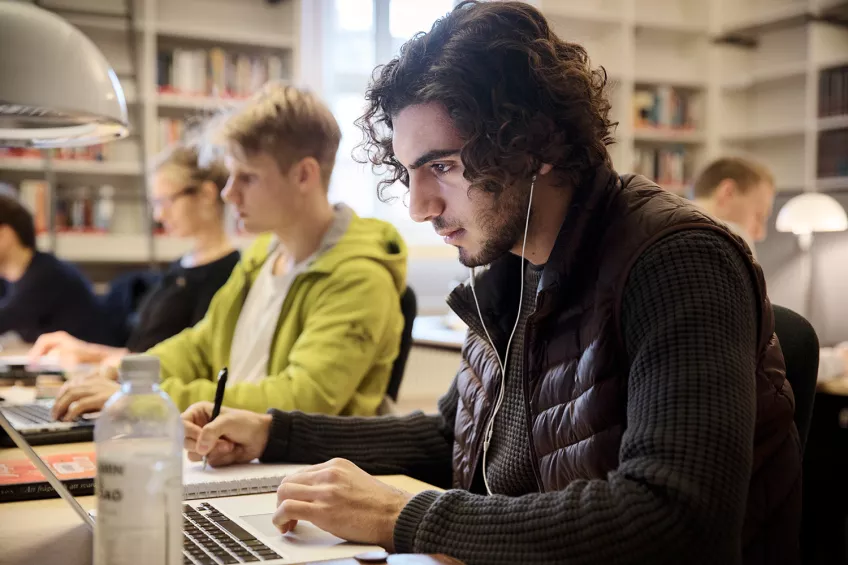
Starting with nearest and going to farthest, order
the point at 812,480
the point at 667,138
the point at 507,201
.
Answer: the point at 507,201, the point at 812,480, the point at 667,138

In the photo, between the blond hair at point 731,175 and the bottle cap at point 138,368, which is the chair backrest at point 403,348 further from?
the blond hair at point 731,175

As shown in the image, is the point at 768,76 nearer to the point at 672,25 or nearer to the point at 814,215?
the point at 672,25

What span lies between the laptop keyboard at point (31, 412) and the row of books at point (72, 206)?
2.98 metres

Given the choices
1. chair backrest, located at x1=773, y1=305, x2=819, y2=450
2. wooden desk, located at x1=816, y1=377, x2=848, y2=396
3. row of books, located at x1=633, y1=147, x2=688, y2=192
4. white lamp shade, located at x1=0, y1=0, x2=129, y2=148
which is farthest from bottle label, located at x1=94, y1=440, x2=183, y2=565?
row of books, located at x1=633, y1=147, x2=688, y2=192

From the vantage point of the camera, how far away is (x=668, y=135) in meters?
5.76

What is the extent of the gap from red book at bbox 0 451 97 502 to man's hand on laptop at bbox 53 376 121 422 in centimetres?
A: 29

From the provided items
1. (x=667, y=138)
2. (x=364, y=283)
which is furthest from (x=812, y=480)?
(x=667, y=138)

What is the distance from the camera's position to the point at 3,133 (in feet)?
5.69

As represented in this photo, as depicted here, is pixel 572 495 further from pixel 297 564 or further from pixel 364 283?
pixel 364 283

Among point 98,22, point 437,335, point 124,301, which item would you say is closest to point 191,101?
point 98,22

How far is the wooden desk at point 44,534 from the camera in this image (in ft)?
2.95

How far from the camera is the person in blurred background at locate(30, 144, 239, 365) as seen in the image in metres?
2.81

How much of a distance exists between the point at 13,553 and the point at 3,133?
1062 mm

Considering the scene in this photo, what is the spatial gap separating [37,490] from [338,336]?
660 millimetres
